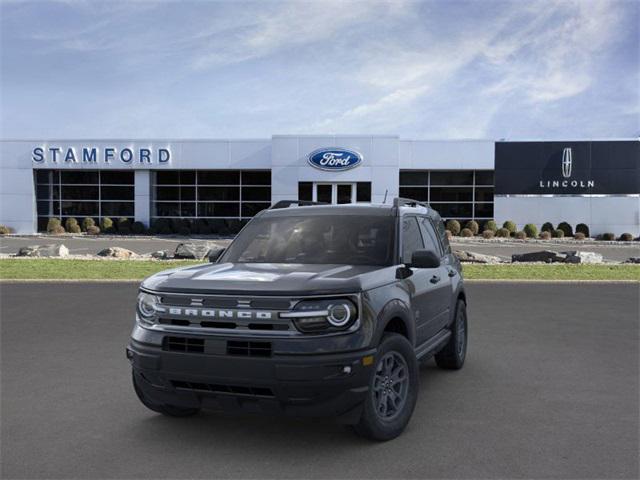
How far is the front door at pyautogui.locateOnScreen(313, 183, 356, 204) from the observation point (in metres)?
36.0

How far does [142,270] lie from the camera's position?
16656mm

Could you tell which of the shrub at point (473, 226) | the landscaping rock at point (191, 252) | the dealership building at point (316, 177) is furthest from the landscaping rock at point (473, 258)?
the shrub at point (473, 226)

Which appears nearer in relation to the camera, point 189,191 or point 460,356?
point 460,356

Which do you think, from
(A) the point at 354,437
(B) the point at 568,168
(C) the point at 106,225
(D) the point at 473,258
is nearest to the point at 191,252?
(D) the point at 473,258

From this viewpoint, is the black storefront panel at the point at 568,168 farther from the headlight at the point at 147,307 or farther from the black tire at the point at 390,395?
the headlight at the point at 147,307

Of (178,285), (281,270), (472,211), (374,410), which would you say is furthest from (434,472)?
(472,211)

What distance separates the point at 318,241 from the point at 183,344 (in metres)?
1.70

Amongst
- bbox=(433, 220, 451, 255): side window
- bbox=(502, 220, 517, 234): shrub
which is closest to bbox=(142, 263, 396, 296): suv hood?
bbox=(433, 220, 451, 255): side window

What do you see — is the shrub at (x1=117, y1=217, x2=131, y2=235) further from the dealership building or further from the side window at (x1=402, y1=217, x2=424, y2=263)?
the side window at (x1=402, y1=217, x2=424, y2=263)

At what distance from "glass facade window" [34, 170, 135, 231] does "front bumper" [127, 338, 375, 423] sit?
37630 mm

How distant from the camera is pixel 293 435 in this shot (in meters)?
4.68

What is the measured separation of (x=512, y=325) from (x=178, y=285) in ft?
21.6

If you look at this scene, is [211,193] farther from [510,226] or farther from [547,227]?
[547,227]

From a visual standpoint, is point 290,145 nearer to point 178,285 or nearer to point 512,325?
point 512,325
